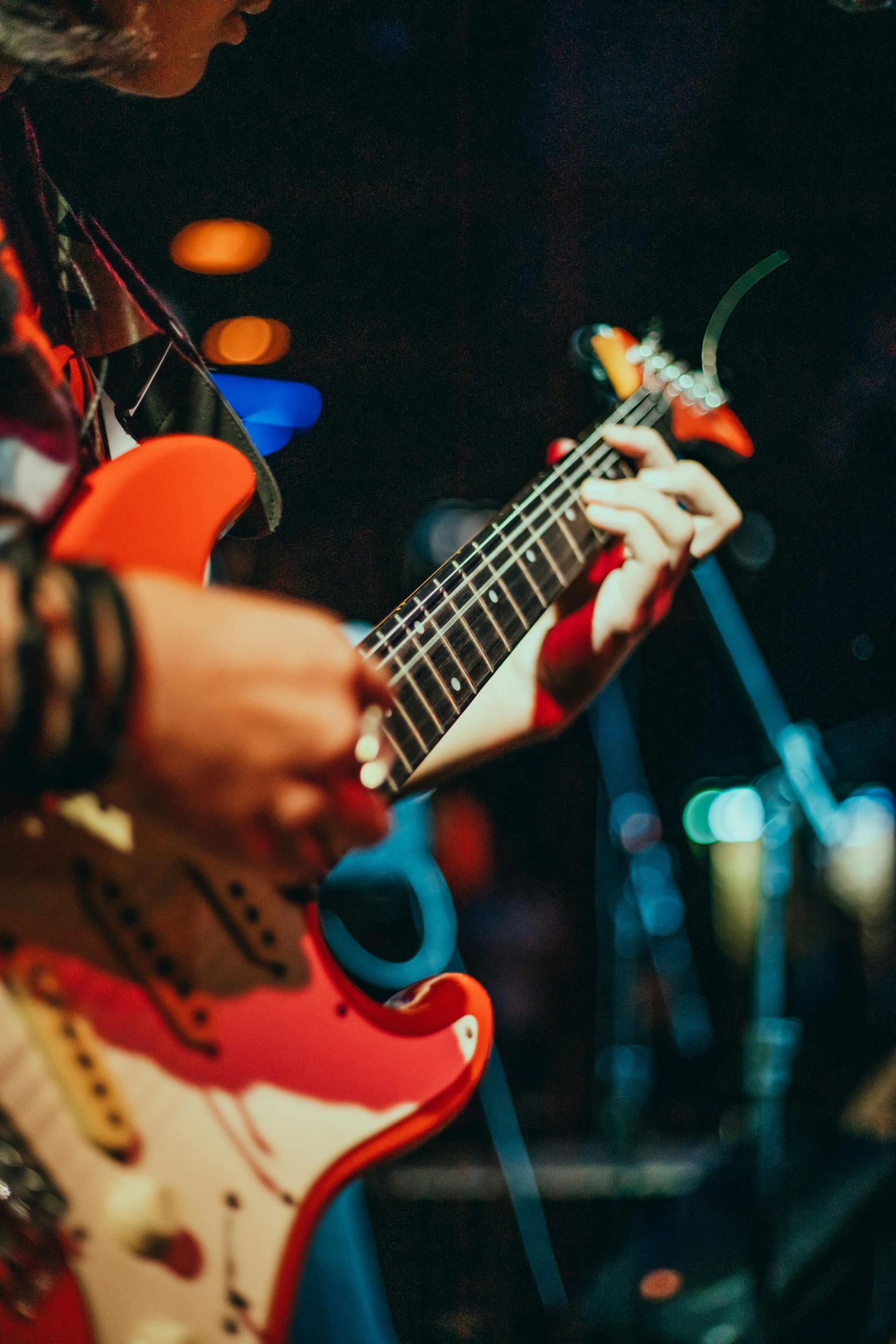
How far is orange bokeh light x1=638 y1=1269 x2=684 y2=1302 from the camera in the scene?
6.16 feet

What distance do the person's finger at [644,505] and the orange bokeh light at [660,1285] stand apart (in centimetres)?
164

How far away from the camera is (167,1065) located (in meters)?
0.58

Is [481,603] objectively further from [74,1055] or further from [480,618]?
[74,1055]

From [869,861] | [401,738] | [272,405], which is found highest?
[272,405]

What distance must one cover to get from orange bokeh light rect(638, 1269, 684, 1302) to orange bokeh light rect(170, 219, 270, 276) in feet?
8.71

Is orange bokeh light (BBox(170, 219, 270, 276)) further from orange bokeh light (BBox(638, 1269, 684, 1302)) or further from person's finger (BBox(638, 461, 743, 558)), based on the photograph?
orange bokeh light (BBox(638, 1269, 684, 1302))

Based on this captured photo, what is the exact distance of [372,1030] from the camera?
0.68m

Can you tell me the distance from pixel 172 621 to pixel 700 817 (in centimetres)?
321

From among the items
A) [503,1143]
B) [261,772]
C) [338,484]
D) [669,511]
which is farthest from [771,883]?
[261,772]

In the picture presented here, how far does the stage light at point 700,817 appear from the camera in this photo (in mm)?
3400

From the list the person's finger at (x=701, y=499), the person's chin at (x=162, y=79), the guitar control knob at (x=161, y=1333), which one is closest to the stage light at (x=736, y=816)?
the person's finger at (x=701, y=499)

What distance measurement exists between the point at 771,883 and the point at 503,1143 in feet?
4.23

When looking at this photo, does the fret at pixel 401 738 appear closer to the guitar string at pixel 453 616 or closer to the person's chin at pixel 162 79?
the guitar string at pixel 453 616

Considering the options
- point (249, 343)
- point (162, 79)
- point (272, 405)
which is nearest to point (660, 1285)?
point (162, 79)
